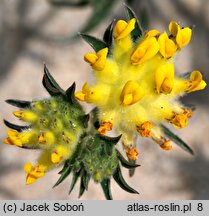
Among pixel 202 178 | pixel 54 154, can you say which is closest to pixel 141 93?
pixel 54 154

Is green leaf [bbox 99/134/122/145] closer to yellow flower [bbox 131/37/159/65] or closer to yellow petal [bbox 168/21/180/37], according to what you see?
yellow flower [bbox 131/37/159/65]

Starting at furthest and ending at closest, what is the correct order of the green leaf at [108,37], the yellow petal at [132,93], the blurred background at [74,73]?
the blurred background at [74,73]
the green leaf at [108,37]
the yellow petal at [132,93]

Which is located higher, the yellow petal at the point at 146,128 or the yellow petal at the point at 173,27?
the yellow petal at the point at 173,27

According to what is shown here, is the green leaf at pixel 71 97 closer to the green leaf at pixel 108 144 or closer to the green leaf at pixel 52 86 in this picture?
the green leaf at pixel 52 86

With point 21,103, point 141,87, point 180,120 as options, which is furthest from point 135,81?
point 21,103

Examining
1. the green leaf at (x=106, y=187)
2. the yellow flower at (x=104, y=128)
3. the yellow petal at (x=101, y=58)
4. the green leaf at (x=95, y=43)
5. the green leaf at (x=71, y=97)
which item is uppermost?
the green leaf at (x=95, y=43)

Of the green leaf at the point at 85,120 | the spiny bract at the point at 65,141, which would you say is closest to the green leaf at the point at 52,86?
the spiny bract at the point at 65,141
